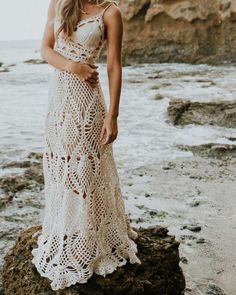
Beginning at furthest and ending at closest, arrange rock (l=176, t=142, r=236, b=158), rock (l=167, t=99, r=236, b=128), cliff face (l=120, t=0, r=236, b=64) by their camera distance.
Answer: cliff face (l=120, t=0, r=236, b=64) → rock (l=167, t=99, r=236, b=128) → rock (l=176, t=142, r=236, b=158)

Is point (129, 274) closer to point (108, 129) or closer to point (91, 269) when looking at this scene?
point (91, 269)

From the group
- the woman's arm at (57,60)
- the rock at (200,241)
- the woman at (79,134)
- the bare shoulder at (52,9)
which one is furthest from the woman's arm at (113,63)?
the rock at (200,241)

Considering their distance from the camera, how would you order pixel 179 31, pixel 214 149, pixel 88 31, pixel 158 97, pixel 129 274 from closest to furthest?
pixel 88 31 < pixel 129 274 < pixel 214 149 < pixel 158 97 < pixel 179 31

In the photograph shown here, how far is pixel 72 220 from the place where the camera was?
2600mm

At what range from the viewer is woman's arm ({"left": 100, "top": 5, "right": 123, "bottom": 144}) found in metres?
2.52

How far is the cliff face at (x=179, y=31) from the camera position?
70.2ft

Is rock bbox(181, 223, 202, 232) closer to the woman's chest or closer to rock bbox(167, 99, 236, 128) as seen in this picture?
the woman's chest

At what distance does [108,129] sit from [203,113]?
6657 millimetres

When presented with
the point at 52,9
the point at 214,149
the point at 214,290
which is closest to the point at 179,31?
the point at 214,149

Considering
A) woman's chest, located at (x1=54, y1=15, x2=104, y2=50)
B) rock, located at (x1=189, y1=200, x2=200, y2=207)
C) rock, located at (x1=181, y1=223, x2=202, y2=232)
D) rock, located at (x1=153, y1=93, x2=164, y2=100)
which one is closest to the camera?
woman's chest, located at (x1=54, y1=15, x2=104, y2=50)

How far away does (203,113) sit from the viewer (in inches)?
354

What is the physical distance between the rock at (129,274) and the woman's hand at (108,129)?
77 centimetres

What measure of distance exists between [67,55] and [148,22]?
21.1 metres

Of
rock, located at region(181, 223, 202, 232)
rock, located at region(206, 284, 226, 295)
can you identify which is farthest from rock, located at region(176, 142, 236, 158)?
rock, located at region(206, 284, 226, 295)
